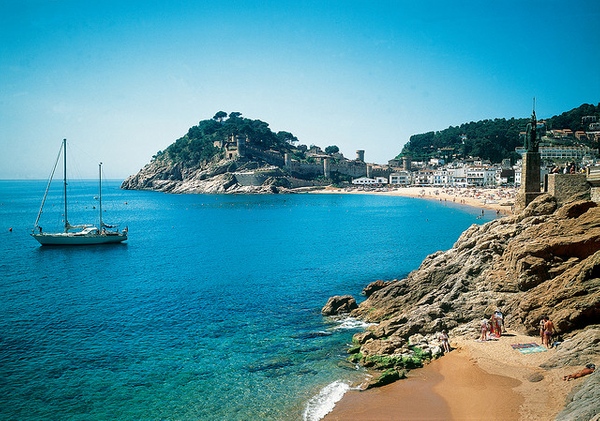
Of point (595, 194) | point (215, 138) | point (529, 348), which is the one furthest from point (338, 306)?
point (215, 138)

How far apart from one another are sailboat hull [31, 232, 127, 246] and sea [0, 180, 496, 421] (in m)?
1.17

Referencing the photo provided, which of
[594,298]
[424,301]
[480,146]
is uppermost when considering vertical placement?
[480,146]

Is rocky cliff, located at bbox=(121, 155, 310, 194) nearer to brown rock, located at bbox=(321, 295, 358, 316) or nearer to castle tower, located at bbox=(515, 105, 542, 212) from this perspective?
brown rock, located at bbox=(321, 295, 358, 316)

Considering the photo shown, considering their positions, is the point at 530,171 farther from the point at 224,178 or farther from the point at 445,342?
the point at 224,178

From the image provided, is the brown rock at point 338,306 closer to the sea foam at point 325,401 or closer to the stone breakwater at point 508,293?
the stone breakwater at point 508,293

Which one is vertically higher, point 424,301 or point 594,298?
point 594,298

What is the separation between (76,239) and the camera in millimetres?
49375

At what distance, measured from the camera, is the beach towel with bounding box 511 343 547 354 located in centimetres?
1617

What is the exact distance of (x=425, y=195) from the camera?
120 meters

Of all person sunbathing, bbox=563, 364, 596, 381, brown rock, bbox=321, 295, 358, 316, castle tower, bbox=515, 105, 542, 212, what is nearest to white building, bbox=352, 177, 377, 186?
castle tower, bbox=515, 105, 542, 212

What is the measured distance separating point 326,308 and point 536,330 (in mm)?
10753

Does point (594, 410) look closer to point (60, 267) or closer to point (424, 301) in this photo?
point (424, 301)

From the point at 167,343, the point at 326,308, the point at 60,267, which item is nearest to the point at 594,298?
the point at 326,308

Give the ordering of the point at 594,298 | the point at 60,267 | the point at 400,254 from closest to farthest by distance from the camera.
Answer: the point at 594,298 < the point at 60,267 < the point at 400,254
